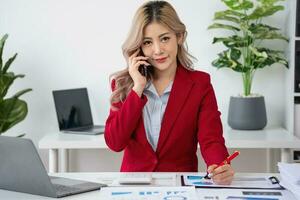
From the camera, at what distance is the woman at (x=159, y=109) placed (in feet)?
6.25

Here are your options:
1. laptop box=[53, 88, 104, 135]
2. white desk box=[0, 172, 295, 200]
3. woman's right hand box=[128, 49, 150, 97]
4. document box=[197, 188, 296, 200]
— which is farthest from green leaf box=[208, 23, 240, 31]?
document box=[197, 188, 296, 200]

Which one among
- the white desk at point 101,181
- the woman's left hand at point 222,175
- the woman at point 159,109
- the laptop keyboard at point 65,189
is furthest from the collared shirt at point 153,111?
the laptop keyboard at point 65,189

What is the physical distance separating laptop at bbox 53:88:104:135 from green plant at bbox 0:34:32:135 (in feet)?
0.72

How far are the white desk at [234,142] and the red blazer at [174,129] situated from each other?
36.7 inches

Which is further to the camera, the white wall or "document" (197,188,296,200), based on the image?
the white wall

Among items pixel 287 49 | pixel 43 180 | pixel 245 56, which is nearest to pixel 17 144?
pixel 43 180

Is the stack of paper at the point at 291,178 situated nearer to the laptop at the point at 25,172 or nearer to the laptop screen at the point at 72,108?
the laptop at the point at 25,172

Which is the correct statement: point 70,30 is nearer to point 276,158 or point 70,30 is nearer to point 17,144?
point 276,158

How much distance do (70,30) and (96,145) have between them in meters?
0.92

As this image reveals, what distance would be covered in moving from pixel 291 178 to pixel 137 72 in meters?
0.76

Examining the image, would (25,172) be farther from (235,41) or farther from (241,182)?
(235,41)

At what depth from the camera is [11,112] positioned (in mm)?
3219

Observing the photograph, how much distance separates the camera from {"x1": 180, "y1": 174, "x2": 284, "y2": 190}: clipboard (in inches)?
60.6

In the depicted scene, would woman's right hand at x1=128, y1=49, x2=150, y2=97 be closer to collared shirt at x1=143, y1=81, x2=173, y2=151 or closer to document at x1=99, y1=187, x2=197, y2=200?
collared shirt at x1=143, y1=81, x2=173, y2=151
